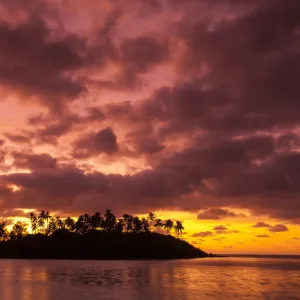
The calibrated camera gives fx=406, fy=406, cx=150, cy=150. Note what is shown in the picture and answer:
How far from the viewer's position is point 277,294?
76750mm

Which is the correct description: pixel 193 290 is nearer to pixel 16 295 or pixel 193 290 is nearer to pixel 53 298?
pixel 53 298

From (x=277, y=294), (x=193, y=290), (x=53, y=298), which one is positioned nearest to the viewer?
(x=53, y=298)

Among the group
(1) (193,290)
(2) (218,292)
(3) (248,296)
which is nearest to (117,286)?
(1) (193,290)

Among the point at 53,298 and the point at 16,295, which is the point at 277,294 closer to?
the point at 53,298

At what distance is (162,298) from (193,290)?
546 inches

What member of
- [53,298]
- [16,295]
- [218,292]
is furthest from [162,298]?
[16,295]

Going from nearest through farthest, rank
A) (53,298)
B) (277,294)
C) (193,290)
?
(53,298)
(277,294)
(193,290)

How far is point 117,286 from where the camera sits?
87.1 meters

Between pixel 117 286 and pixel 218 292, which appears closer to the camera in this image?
pixel 218 292

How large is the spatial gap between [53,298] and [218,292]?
30887 mm

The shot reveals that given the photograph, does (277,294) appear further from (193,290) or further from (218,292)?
(193,290)

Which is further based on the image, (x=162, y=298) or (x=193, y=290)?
(x=193, y=290)

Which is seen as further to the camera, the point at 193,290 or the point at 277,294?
the point at 193,290

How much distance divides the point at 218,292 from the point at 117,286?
2221cm
